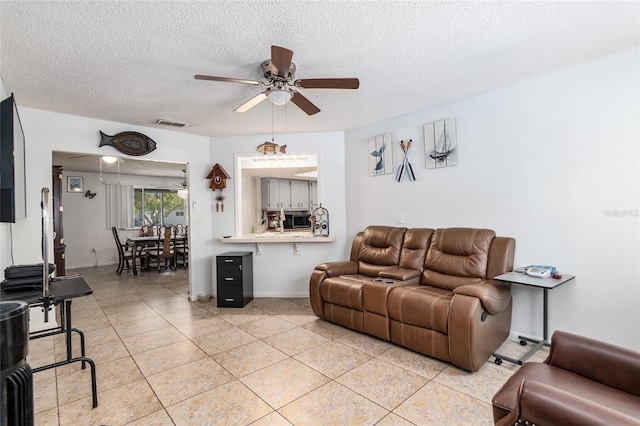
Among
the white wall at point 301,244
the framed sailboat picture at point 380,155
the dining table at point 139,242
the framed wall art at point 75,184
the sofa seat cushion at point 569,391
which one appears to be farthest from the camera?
the framed wall art at point 75,184

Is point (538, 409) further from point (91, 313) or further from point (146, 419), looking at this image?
point (91, 313)

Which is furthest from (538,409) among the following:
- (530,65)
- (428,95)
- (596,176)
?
(428,95)

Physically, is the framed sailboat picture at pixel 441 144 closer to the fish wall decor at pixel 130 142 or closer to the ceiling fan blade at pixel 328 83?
the ceiling fan blade at pixel 328 83

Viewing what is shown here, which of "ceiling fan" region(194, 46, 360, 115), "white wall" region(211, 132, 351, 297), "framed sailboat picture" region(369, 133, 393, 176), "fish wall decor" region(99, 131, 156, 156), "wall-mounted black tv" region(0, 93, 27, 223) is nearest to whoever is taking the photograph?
"ceiling fan" region(194, 46, 360, 115)

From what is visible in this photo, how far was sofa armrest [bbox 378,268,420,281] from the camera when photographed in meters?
3.15

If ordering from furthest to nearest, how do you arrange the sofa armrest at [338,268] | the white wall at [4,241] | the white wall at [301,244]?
the white wall at [301,244]
the sofa armrest at [338,268]
the white wall at [4,241]

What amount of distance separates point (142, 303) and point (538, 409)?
4.87 metres

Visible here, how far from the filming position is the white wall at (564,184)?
2406 millimetres

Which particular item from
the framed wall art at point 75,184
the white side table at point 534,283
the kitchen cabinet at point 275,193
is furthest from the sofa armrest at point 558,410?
the framed wall art at point 75,184

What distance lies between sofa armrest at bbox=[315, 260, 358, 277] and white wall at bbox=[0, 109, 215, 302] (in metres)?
2.13

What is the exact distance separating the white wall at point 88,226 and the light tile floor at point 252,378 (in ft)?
16.1

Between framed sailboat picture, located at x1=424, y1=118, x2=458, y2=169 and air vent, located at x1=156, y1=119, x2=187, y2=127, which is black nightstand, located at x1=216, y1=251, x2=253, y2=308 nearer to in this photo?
air vent, located at x1=156, y1=119, x2=187, y2=127

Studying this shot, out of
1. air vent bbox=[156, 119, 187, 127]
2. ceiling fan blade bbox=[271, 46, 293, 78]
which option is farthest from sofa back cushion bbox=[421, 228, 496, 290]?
air vent bbox=[156, 119, 187, 127]

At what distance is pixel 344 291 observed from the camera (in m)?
3.24
